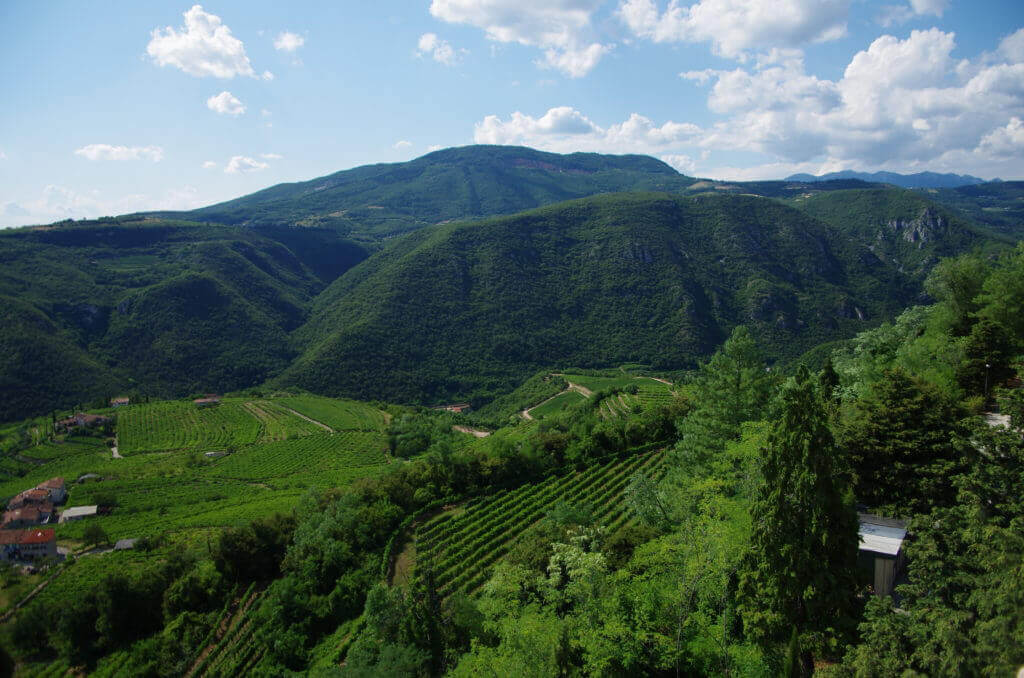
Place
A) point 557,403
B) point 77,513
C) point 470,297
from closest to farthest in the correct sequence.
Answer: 1. point 77,513
2. point 557,403
3. point 470,297

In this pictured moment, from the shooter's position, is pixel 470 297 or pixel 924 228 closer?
pixel 470 297

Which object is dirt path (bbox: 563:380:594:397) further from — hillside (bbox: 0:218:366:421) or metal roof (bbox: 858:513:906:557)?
metal roof (bbox: 858:513:906:557)

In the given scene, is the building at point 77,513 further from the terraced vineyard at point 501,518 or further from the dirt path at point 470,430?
the dirt path at point 470,430

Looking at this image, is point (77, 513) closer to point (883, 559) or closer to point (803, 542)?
point (803, 542)

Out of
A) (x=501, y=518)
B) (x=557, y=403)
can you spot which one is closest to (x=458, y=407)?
(x=557, y=403)

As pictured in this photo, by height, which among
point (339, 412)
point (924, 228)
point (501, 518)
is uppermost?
point (924, 228)

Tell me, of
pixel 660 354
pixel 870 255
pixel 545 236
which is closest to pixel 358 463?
pixel 660 354

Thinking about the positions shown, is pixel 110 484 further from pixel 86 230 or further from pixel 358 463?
pixel 86 230

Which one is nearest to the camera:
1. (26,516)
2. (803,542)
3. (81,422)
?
(803,542)
